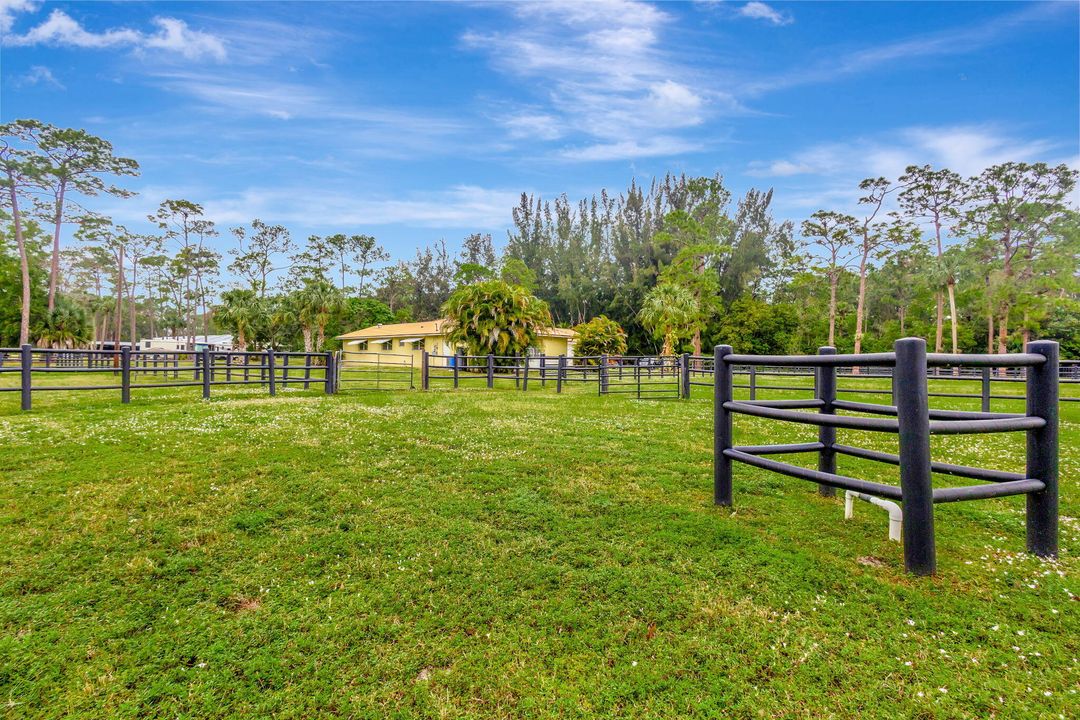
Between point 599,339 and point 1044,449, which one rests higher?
point 599,339

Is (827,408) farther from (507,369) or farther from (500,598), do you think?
(507,369)

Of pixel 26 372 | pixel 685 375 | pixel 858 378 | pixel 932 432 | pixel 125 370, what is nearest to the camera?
pixel 932 432

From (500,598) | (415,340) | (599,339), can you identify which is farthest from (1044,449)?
(415,340)

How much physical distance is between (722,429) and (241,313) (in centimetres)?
4475

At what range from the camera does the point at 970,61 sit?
1288 cm

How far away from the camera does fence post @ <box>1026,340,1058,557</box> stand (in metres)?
2.63

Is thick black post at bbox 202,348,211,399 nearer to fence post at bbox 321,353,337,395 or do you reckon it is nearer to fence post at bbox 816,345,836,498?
fence post at bbox 321,353,337,395

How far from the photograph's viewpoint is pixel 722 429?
3.63m

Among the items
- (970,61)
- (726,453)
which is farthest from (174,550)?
(970,61)

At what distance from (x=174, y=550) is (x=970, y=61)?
63.8 ft

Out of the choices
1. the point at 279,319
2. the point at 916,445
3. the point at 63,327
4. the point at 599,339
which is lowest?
the point at 916,445

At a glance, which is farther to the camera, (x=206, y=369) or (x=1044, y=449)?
(x=206, y=369)

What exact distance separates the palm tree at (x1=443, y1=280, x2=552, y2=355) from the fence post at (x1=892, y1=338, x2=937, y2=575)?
67.7ft

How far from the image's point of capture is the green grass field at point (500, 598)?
1.78 meters
